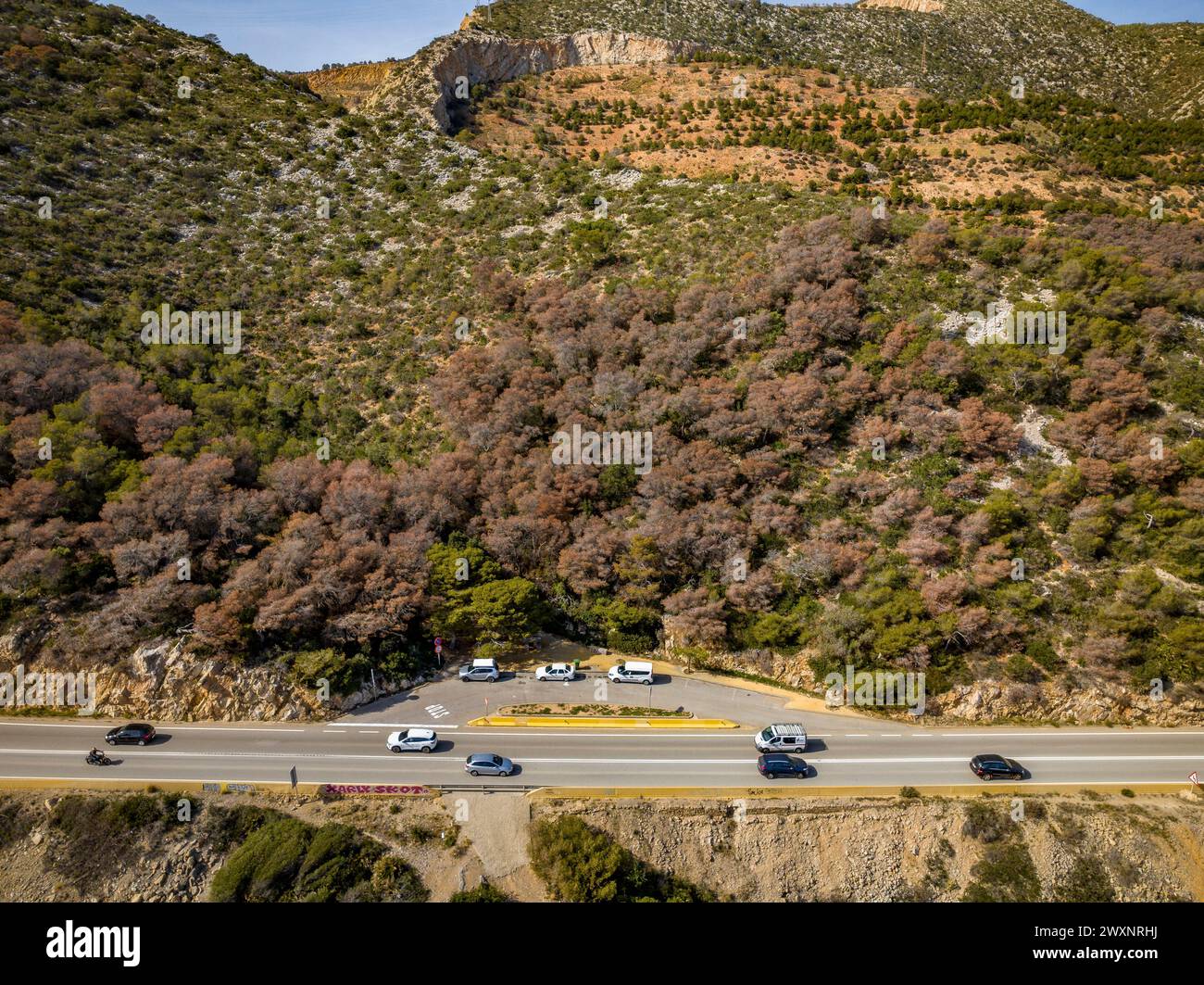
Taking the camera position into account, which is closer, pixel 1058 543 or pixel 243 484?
pixel 1058 543

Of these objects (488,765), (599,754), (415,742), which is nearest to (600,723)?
(599,754)

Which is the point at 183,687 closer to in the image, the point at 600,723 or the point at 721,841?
the point at 600,723

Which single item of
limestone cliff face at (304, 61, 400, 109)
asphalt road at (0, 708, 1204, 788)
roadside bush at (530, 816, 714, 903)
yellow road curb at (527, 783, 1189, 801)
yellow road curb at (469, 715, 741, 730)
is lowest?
roadside bush at (530, 816, 714, 903)

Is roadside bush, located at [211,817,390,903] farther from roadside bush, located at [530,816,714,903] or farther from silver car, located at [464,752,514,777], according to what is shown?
roadside bush, located at [530,816,714,903]

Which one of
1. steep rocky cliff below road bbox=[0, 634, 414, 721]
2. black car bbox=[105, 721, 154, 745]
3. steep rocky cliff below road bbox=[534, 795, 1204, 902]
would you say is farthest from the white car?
black car bbox=[105, 721, 154, 745]

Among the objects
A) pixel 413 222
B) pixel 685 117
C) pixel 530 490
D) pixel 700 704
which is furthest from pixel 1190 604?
pixel 685 117
